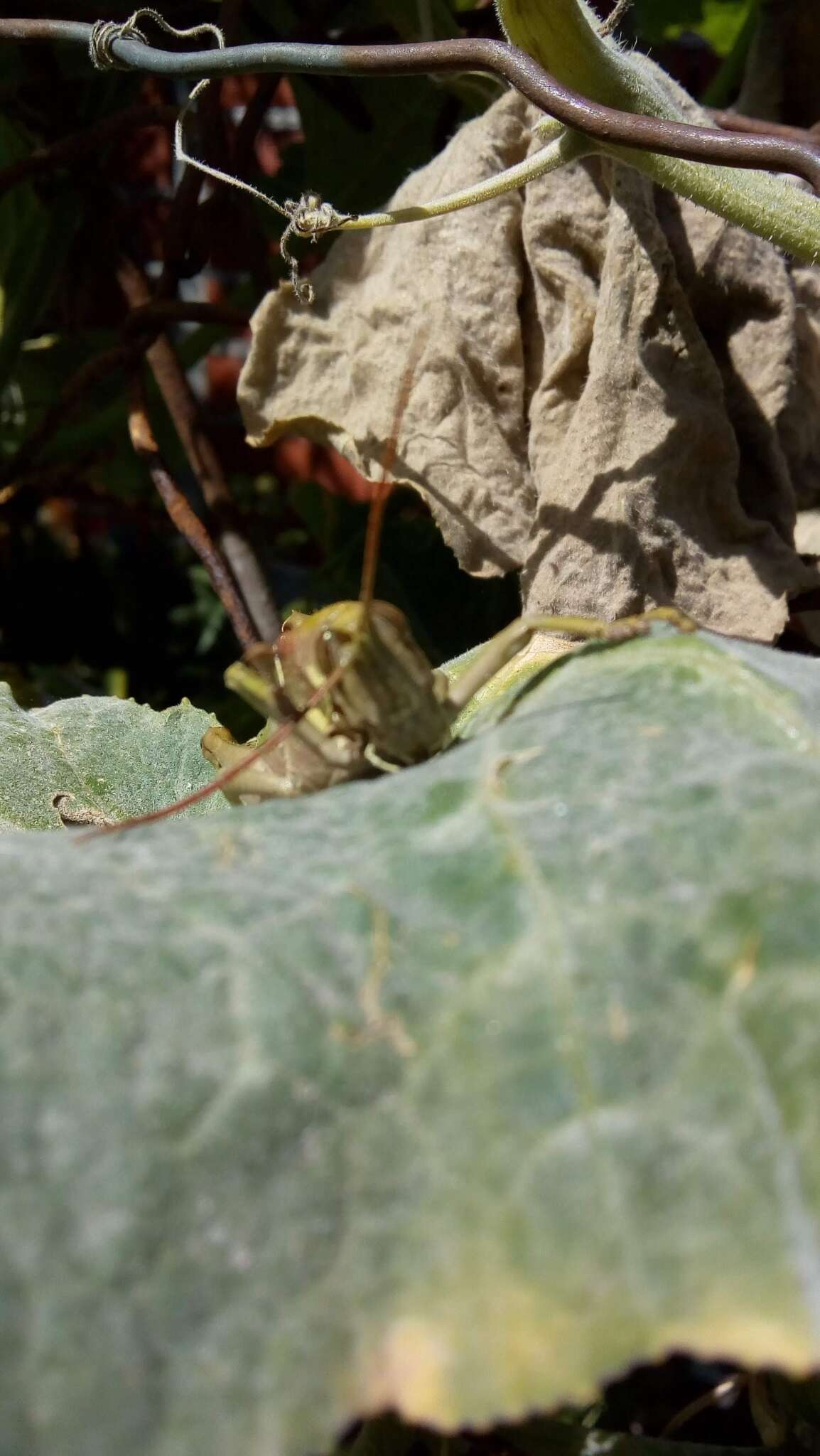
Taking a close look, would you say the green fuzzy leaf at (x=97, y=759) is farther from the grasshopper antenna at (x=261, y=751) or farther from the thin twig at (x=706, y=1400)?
the thin twig at (x=706, y=1400)

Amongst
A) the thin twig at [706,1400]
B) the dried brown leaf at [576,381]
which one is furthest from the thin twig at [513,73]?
the thin twig at [706,1400]

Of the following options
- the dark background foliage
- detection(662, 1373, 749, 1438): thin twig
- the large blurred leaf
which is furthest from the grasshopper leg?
detection(662, 1373, 749, 1438): thin twig

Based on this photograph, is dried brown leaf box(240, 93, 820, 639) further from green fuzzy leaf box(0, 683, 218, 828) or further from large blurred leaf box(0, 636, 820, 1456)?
large blurred leaf box(0, 636, 820, 1456)

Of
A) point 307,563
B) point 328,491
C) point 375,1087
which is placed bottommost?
point 307,563

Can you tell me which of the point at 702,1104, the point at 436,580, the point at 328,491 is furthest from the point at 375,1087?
the point at 328,491

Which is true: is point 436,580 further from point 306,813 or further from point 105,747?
point 306,813

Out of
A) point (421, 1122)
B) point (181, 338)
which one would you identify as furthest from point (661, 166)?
point (181, 338)
